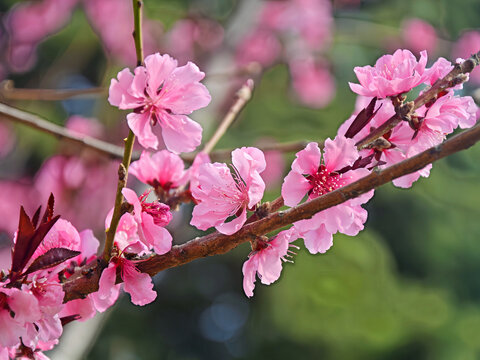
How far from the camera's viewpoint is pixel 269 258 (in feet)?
2.27

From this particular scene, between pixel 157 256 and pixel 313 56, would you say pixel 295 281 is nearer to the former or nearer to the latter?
pixel 313 56

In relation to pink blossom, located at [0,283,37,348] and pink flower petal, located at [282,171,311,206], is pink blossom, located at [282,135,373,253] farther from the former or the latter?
pink blossom, located at [0,283,37,348]

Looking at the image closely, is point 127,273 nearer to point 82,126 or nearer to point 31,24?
point 82,126

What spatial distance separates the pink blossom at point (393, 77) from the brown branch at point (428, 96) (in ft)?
0.08

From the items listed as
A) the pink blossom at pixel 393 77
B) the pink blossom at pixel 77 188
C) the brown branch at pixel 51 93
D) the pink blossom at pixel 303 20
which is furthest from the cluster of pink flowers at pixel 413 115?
the pink blossom at pixel 303 20

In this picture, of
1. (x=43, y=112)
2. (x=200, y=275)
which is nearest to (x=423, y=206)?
(x=200, y=275)

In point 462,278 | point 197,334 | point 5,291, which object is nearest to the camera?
point 5,291

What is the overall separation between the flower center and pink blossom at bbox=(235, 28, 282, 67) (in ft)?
9.97

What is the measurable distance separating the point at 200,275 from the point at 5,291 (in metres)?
3.22

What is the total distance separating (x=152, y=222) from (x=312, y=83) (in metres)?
3.19

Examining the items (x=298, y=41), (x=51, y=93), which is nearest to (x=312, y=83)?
(x=298, y=41)

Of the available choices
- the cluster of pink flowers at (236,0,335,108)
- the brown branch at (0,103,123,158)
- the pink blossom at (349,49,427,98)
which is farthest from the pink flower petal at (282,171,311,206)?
the cluster of pink flowers at (236,0,335,108)

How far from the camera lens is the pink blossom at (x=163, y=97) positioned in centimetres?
71

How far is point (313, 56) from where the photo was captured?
3826 mm
